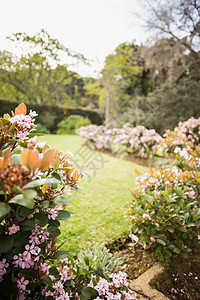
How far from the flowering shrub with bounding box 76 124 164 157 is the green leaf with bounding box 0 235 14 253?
121 inches

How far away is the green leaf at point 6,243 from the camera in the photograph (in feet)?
2.08

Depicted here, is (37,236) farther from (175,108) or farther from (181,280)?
(175,108)

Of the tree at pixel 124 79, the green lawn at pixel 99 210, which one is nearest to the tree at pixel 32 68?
the green lawn at pixel 99 210

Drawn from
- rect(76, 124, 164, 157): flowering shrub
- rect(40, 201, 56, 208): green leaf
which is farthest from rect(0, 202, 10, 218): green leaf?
rect(76, 124, 164, 157): flowering shrub

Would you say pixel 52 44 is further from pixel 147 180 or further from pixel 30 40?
pixel 147 180

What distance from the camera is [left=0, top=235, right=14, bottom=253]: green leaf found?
634 mm

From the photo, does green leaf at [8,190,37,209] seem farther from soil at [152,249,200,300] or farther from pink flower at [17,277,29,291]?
soil at [152,249,200,300]

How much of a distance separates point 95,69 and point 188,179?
9900 millimetres

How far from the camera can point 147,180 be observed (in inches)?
77.3

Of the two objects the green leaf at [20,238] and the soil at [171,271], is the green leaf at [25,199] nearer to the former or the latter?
the green leaf at [20,238]

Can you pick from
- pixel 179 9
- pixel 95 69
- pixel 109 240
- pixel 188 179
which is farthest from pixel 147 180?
pixel 95 69

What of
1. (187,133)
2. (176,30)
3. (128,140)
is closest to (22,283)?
(187,133)

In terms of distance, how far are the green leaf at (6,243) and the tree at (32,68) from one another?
178cm

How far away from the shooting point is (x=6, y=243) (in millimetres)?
652
